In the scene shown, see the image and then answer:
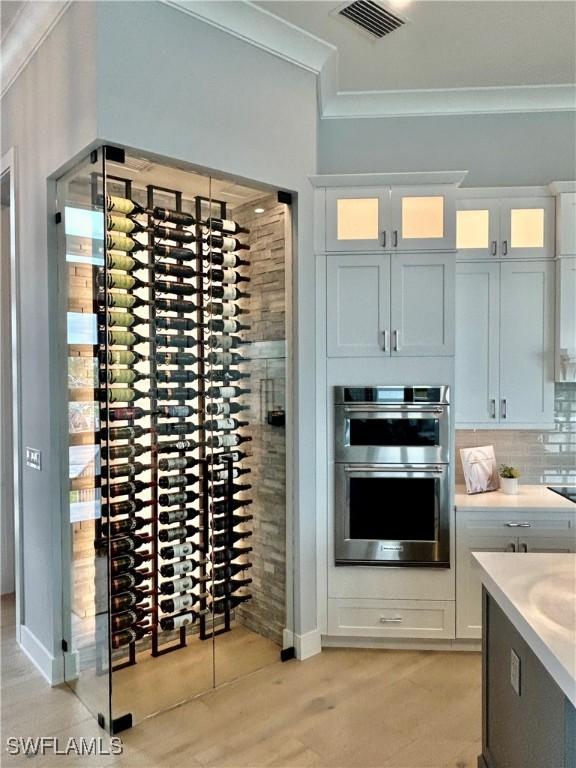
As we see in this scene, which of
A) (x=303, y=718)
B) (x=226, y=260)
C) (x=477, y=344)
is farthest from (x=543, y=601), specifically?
(x=226, y=260)

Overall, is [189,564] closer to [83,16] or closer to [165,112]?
[165,112]

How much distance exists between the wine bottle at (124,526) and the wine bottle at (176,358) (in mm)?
740

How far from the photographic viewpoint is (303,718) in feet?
8.46

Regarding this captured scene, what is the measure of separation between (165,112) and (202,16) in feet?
1.74

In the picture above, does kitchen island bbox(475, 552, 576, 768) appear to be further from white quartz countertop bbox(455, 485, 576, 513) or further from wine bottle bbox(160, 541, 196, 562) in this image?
wine bottle bbox(160, 541, 196, 562)

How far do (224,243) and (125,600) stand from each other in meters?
1.79

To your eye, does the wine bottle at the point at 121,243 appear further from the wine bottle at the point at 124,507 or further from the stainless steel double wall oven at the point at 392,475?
the stainless steel double wall oven at the point at 392,475

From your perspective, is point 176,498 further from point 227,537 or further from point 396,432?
point 396,432

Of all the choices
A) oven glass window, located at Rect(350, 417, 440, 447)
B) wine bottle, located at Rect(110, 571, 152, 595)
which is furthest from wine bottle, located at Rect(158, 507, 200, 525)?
oven glass window, located at Rect(350, 417, 440, 447)

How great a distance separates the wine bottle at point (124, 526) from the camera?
2.53 m

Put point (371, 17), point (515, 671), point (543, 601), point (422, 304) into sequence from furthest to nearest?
point (422, 304) < point (371, 17) < point (515, 671) < point (543, 601)

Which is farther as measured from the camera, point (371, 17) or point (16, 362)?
point (16, 362)

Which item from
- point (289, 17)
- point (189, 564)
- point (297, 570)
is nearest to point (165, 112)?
point (289, 17)

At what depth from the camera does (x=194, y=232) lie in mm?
2807
